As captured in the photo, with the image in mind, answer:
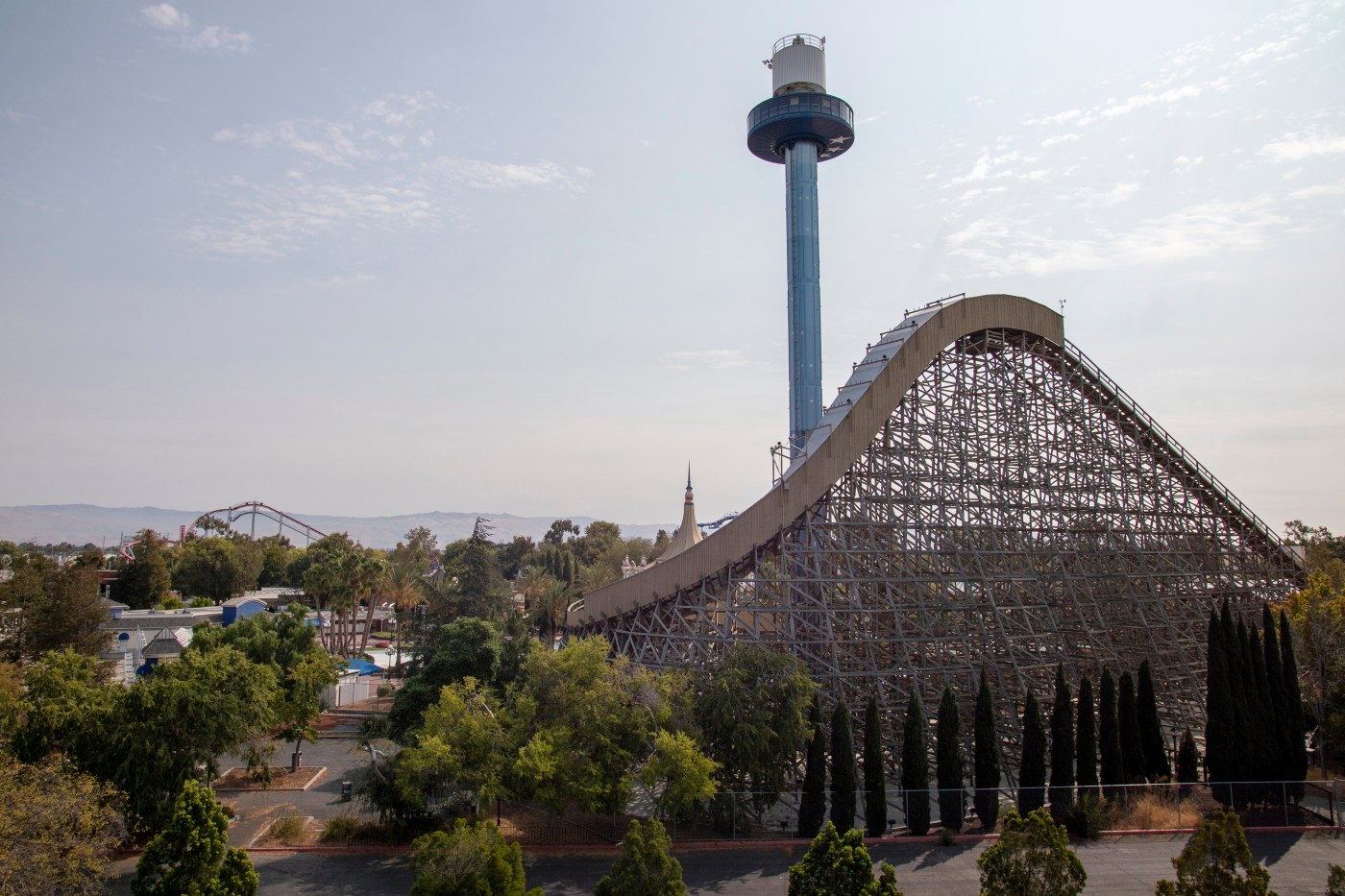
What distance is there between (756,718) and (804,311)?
2788cm

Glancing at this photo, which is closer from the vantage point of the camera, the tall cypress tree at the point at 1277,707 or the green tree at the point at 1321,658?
the tall cypress tree at the point at 1277,707

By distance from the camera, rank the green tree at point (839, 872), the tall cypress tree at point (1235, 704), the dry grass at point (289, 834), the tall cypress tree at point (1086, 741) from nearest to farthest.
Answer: the green tree at point (839, 872) → the dry grass at point (289, 834) → the tall cypress tree at point (1086, 741) → the tall cypress tree at point (1235, 704)

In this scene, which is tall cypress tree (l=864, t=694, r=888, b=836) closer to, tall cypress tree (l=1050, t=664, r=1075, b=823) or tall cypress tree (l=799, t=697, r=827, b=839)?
tall cypress tree (l=799, t=697, r=827, b=839)

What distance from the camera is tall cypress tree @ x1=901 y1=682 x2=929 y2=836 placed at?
66.3ft

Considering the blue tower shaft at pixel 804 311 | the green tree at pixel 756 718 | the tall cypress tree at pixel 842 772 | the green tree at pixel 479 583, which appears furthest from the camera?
the blue tower shaft at pixel 804 311

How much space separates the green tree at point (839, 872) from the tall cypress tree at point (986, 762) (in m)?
9.37

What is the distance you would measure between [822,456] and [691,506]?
25.7 metres

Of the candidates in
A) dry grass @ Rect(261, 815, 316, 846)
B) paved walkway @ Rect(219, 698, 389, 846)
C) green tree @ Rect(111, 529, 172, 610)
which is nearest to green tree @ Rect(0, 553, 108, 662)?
paved walkway @ Rect(219, 698, 389, 846)

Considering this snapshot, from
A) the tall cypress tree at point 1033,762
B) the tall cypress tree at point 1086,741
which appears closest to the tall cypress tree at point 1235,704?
the tall cypress tree at point 1086,741

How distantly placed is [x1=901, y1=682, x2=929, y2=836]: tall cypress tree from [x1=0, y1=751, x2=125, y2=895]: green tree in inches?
628

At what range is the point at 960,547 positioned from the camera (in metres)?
26.2

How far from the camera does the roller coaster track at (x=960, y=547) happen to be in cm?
2405

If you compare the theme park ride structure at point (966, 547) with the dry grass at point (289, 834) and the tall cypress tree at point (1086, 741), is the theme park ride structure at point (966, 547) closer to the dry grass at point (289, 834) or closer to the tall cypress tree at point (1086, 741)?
the tall cypress tree at point (1086, 741)

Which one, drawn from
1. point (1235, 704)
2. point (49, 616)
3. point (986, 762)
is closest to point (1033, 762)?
point (986, 762)
